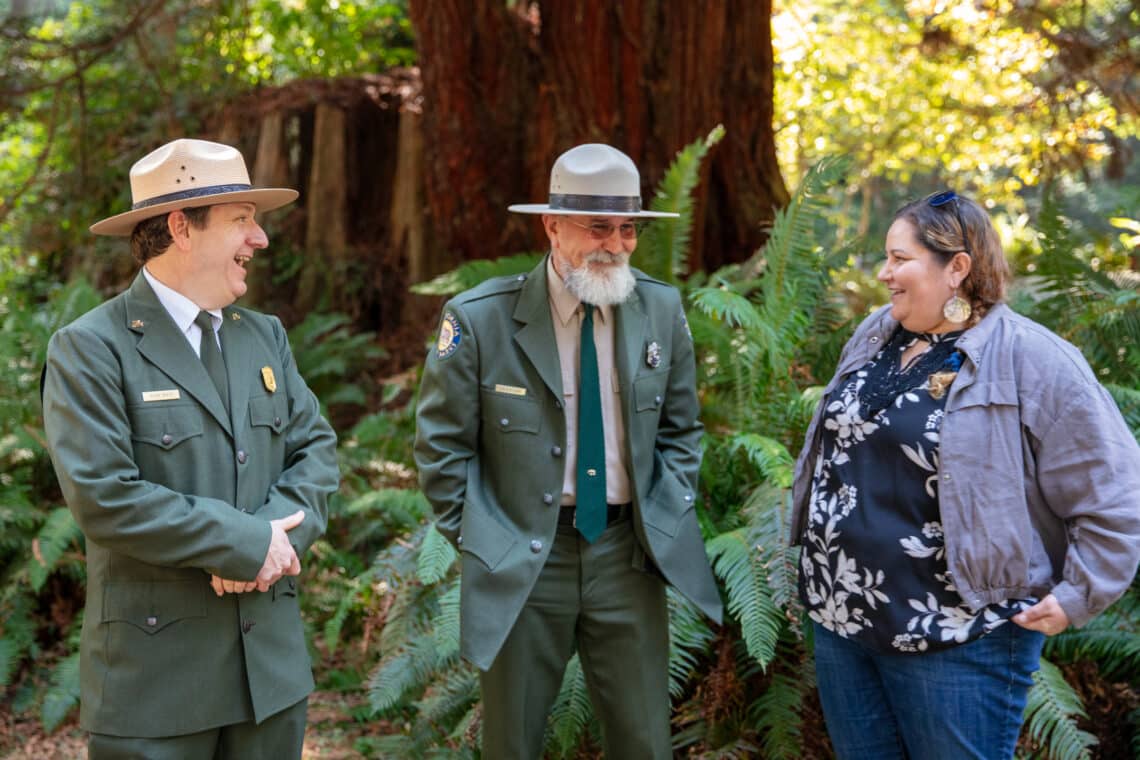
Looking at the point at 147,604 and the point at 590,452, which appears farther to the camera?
the point at 590,452

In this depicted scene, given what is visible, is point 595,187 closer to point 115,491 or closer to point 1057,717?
point 115,491

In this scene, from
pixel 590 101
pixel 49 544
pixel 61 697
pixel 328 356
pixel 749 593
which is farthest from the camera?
pixel 328 356

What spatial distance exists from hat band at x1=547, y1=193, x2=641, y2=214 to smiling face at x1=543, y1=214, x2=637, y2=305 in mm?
30

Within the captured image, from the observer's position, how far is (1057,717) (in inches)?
132

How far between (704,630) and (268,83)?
8.16 metres

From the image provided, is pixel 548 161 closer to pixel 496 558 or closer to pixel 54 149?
pixel 496 558

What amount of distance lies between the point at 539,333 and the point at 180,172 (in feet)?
3.37

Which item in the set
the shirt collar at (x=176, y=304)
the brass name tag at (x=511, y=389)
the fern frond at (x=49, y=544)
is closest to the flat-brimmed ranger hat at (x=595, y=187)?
the brass name tag at (x=511, y=389)

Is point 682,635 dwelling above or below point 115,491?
below

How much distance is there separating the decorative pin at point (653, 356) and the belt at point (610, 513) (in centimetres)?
41

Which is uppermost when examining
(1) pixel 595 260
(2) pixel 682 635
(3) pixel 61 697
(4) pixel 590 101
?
(4) pixel 590 101

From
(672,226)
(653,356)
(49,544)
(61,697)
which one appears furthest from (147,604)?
(672,226)

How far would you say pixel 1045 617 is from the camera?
238 cm

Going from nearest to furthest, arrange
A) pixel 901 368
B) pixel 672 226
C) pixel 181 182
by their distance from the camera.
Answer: pixel 181 182 < pixel 901 368 < pixel 672 226
